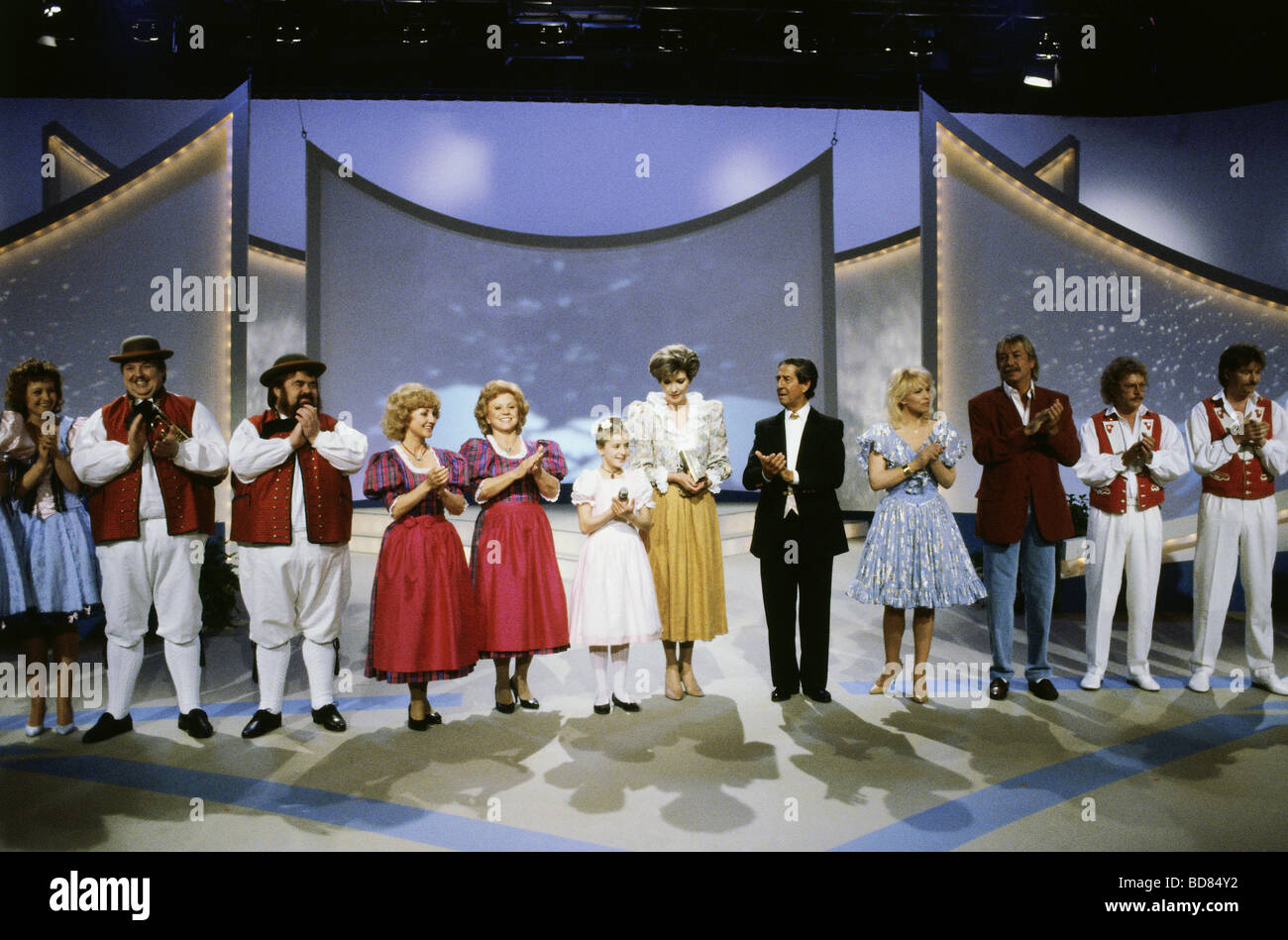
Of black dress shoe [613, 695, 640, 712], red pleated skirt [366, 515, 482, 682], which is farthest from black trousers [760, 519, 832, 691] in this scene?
red pleated skirt [366, 515, 482, 682]

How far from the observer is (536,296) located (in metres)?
8.16

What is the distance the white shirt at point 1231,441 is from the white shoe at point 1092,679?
1.16m

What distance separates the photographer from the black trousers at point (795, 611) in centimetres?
420

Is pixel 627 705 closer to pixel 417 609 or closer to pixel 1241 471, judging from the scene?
pixel 417 609

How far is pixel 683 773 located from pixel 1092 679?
2.36 metres

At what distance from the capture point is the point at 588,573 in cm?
405

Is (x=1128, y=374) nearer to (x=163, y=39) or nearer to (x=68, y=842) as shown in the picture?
(x=68, y=842)

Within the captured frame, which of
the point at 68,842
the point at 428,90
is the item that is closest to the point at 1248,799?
the point at 68,842

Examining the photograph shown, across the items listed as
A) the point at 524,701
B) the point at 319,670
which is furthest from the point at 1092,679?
the point at 319,670

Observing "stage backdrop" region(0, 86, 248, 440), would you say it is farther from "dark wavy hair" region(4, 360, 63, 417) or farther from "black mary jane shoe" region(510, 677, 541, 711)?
"black mary jane shoe" region(510, 677, 541, 711)

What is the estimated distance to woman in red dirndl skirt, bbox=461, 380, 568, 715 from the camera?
12.8 ft

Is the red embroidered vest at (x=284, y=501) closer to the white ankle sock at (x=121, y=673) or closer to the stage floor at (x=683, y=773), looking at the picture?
the white ankle sock at (x=121, y=673)

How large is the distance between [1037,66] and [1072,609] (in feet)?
12.9

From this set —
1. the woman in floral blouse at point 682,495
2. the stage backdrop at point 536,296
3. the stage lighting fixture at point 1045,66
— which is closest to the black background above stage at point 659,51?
the stage lighting fixture at point 1045,66
